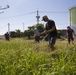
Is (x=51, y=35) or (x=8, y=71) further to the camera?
(x=51, y=35)

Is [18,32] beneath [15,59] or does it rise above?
beneath

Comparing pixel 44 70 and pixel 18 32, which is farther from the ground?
pixel 44 70

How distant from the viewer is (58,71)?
378cm

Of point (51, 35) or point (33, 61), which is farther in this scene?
point (51, 35)

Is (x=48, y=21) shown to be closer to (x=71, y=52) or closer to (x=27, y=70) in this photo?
(x=71, y=52)

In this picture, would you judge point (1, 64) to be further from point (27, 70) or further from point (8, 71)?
point (27, 70)

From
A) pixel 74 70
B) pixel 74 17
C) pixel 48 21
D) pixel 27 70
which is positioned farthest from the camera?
pixel 74 17

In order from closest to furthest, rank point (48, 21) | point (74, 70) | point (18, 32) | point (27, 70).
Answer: point (74, 70) → point (27, 70) → point (48, 21) → point (18, 32)

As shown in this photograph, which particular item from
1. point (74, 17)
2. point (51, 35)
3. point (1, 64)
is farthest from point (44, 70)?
point (74, 17)

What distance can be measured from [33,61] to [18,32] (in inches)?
1640

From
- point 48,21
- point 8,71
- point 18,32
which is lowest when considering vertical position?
point 18,32

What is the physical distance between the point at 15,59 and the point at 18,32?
41.0m

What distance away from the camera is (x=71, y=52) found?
17.9 feet

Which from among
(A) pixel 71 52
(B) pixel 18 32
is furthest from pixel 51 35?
(B) pixel 18 32
